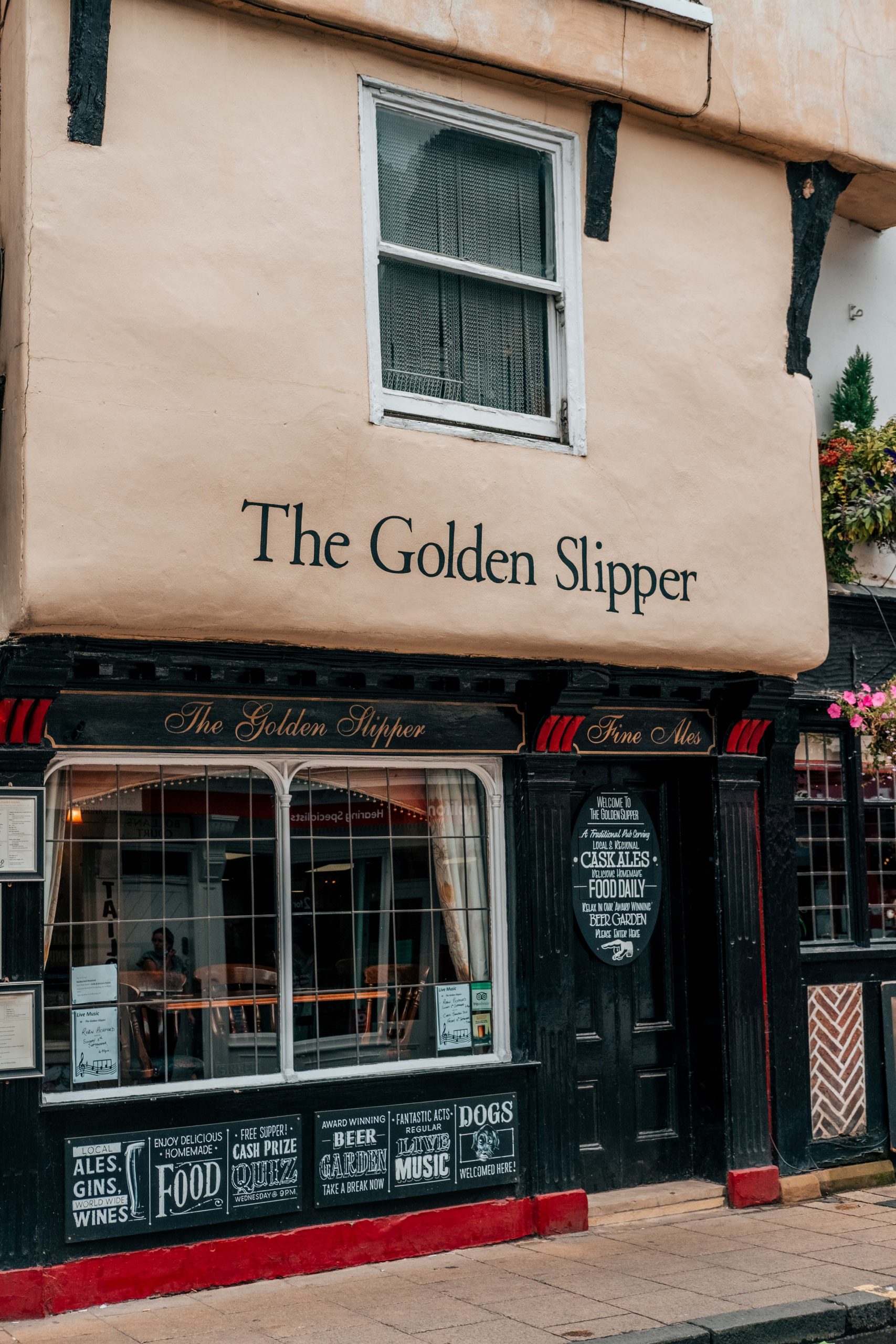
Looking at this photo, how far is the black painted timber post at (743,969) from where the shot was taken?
29.1 feet

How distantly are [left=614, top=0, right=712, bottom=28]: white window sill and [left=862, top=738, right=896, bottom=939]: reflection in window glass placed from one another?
16.1 feet

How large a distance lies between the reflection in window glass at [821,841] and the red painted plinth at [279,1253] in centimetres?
271

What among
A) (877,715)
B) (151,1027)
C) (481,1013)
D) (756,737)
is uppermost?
(877,715)

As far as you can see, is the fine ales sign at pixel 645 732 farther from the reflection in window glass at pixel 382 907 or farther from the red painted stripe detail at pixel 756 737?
the reflection in window glass at pixel 382 907

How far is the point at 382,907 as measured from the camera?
26.1 ft

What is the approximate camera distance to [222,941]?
742 cm

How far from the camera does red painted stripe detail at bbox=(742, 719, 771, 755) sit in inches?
361

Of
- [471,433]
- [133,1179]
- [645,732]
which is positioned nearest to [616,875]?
[645,732]

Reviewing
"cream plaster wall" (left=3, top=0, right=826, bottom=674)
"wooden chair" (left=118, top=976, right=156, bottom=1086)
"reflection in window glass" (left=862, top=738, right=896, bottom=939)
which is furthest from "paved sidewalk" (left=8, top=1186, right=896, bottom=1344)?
"cream plaster wall" (left=3, top=0, right=826, bottom=674)

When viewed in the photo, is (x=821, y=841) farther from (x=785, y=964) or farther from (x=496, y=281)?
(x=496, y=281)

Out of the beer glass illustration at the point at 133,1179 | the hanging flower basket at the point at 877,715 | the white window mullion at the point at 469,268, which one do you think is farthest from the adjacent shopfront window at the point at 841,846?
the beer glass illustration at the point at 133,1179

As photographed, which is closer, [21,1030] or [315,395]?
[21,1030]

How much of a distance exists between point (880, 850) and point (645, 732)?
2.40 meters

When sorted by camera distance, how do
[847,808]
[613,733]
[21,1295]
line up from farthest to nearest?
[847,808], [613,733], [21,1295]
